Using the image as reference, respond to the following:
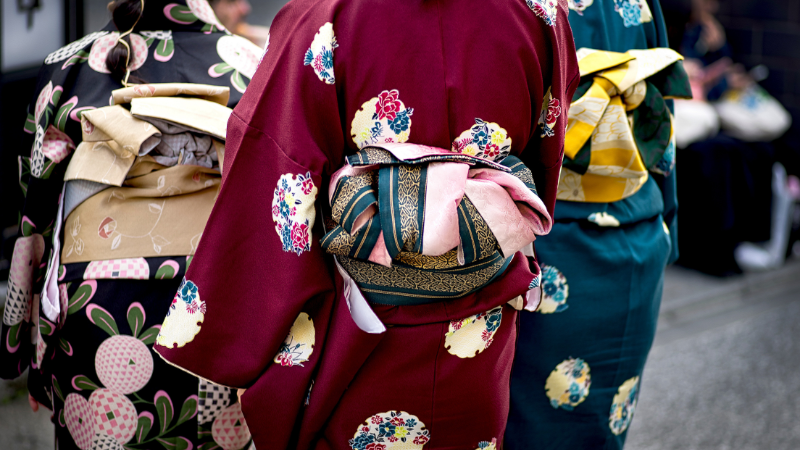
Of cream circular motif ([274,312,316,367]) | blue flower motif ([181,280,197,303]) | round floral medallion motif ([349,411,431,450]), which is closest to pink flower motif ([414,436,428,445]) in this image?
round floral medallion motif ([349,411,431,450])

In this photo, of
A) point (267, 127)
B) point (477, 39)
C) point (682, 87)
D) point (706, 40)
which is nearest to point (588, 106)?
point (682, 87)

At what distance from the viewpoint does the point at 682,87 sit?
6.16 ft

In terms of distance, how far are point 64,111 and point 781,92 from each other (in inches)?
220

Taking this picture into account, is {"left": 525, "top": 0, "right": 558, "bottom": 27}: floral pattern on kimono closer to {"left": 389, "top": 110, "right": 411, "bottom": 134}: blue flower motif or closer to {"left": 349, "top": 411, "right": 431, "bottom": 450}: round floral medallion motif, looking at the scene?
{"left": 389, "top": 110, "right": 411, "bottom": 134}: blue flower motif

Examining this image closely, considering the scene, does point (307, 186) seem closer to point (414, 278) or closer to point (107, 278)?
point (414, 278)

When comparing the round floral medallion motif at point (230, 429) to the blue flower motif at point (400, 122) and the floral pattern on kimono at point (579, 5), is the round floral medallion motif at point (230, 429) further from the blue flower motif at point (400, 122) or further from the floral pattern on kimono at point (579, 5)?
the floral pattern on kimono at point (579, 5)

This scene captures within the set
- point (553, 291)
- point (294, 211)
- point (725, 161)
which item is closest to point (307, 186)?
point (294, 211)

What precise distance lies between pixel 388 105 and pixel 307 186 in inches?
8.8

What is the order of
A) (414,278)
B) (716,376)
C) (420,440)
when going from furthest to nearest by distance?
(716,376)
(420,440)
(414,278)

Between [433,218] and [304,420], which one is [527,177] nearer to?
[433,218]

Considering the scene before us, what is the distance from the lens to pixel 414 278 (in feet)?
4.34

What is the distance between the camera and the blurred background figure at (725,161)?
4.45 m

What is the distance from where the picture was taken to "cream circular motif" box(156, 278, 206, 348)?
1.36 meters

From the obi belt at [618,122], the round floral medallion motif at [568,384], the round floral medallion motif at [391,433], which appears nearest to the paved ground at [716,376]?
the round floral medallion motif at [568,384]
